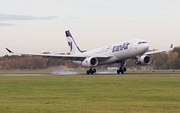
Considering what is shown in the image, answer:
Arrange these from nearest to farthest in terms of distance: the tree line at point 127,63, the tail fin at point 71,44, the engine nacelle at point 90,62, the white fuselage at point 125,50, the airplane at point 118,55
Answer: the white fuselage at point 125,50 < the airplane at point 118,55 < the engine nacelle at point 90,62 < the tail fin at point 71,44 < the tree line at point 127,63

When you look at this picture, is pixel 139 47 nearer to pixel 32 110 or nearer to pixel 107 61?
pixel 107 61

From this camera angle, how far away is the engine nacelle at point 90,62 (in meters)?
68.8

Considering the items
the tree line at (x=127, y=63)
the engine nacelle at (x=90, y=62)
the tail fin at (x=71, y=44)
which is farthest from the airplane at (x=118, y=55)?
the tree line at (x=127, y=63)

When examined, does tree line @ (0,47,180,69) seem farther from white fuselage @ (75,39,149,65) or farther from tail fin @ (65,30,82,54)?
white fuselage @ (75,39,149,65)

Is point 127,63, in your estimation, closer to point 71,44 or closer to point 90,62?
point 71,44

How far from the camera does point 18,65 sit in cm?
17425

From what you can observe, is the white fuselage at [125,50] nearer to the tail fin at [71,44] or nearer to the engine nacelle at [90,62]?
the engine nacelle at [90,62]

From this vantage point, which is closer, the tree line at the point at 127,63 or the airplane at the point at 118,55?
the airplane at the point at 118,55

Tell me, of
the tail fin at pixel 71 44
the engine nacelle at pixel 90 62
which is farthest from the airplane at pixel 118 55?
the tail fin at pixel 71 44

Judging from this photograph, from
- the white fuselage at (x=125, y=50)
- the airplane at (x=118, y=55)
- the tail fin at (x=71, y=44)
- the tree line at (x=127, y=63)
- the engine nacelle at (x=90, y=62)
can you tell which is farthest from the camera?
the tree line at (x=127, y=63)

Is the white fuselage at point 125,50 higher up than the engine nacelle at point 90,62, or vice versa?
the white fuselage at point 125,50

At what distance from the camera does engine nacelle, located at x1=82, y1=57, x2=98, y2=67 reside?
6875 centimetres

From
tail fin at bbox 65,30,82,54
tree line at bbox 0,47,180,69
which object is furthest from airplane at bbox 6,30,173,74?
tree line at bbox 0,47,180,69

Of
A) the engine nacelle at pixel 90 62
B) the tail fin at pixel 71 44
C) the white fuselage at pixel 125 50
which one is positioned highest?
the tail fin at pixel 71 44
